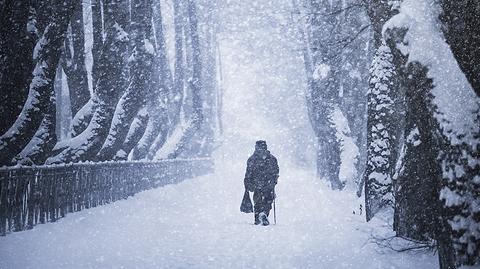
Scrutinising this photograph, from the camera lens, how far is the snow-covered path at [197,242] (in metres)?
6.04

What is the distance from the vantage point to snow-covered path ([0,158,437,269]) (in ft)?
19.8

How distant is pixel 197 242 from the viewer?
7410 mm

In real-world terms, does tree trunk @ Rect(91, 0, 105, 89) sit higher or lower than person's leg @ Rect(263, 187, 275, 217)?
higher

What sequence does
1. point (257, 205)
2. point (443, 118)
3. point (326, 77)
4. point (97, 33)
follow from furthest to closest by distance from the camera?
point (326, 77), point (97, 33), point (257, 205), point (443, 118)

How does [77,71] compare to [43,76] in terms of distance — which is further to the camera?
[77,71]

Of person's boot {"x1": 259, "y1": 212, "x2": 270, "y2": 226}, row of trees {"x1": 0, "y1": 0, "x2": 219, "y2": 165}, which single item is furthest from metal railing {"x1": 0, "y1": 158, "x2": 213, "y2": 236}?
person's boot {"x1": 259, "y1": 212, "x2": 270, "y2": 226}

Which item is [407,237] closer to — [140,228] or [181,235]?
[181,235]

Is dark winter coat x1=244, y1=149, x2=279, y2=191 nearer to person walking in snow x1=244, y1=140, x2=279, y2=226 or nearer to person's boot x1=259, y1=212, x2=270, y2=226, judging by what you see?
person walking in snow x1=244, y1=140, x2=279, y2=226

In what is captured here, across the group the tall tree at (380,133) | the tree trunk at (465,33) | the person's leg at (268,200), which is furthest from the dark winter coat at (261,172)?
the tree trunk at (465,33)

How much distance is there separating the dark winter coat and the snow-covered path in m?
0.82

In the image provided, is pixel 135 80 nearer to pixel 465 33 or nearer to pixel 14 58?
pixel 14 58

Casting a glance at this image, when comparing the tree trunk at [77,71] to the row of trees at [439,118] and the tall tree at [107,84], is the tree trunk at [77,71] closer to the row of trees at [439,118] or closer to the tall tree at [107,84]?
the tall tree at [107,84]

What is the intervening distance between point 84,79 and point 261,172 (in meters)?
7.78

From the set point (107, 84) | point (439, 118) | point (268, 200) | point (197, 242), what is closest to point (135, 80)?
point (107, 84)
